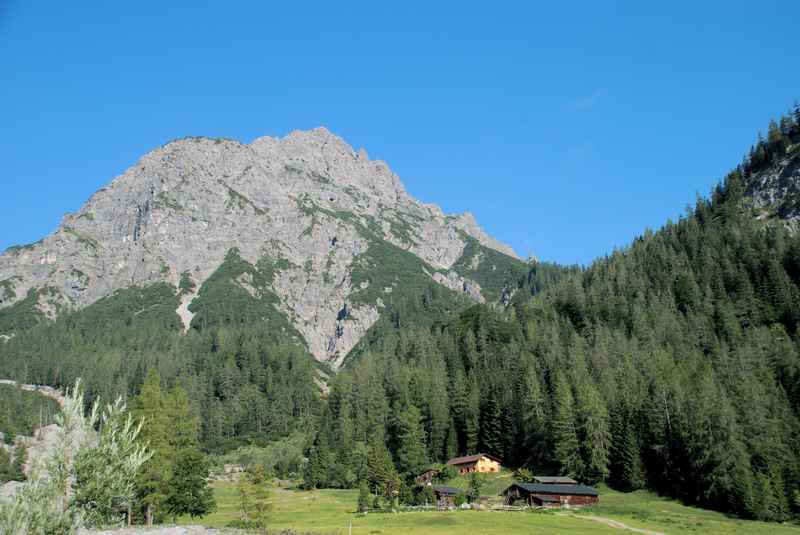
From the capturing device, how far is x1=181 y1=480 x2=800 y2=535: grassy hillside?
69.2m

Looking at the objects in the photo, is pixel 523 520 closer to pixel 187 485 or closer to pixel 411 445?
pixel 187 485

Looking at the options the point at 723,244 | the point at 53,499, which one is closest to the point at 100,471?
the point at 53,499

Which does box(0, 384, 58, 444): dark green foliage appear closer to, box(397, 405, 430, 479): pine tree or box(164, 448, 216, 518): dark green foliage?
box(397, 405, 430, 479): pine tree

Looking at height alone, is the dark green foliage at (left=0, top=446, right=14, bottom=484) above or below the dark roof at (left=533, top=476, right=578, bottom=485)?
above

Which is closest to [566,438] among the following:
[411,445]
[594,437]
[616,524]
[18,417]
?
[594,437]

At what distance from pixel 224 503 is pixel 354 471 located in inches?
1320

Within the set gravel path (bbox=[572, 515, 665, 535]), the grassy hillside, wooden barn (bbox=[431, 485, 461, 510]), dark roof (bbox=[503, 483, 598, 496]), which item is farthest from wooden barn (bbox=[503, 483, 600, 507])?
gravel path (bbox=[572, 515, 665, 535])

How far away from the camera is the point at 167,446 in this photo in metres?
65.9

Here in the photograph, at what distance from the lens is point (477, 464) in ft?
411

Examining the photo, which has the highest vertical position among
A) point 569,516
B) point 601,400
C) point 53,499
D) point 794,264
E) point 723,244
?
point 723,244

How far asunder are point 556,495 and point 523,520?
21340mm

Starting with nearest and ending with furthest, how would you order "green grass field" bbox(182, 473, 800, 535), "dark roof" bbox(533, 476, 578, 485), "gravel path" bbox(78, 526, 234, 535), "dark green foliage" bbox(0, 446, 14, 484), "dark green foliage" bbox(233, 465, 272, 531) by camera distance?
"gravel path" bbox(78, 526, 234, 535), "green grass field" bbox(182, 473, 800, 535), "dark green foliage" bbox(233, 465, 272, 531), "dark roof" bbox(533, 476, 578, 485), "dark green foliage" bbox(0, 446, 14, 484)

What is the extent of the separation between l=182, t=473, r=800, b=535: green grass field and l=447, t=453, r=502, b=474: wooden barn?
26.8 metres

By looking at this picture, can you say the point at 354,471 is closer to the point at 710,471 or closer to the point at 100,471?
the point at 710,471
